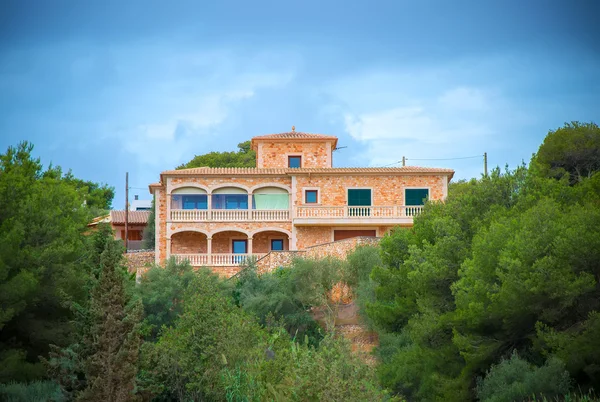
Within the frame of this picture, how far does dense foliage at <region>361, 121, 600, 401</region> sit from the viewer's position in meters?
22.6

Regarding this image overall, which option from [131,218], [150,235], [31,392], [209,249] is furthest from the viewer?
[131,218]

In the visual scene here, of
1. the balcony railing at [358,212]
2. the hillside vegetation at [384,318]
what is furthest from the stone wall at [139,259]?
the hillside vegetation at [384,318]

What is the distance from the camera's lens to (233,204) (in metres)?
44.4

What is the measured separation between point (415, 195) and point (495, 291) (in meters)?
19.6

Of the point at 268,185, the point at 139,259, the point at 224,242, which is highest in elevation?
the point at 268,185

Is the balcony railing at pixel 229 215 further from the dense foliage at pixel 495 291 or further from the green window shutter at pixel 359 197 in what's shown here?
the dense foliage at pixel 495 291

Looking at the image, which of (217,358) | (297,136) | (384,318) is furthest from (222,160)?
(217,358)

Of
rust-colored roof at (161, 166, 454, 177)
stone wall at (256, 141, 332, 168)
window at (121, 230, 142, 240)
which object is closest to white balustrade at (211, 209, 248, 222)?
rust-colored roof at (161, 166, 454, 177)

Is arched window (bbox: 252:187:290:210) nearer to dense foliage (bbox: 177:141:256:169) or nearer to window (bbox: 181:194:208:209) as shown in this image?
window (bbox: 181:194:208:209)

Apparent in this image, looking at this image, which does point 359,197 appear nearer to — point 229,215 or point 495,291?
point 229,215

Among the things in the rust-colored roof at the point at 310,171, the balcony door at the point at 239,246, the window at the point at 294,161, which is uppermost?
the window at the point at 294,161

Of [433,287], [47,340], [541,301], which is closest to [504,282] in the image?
[541,301]

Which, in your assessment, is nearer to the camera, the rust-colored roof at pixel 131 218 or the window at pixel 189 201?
the window at pixel 189 201

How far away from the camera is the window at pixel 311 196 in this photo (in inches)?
1732
